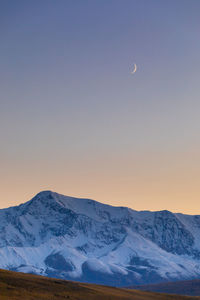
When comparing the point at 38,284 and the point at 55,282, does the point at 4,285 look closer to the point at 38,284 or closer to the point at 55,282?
the point at 38,284

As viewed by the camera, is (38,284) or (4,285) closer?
(4,285)

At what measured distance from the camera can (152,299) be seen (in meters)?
158

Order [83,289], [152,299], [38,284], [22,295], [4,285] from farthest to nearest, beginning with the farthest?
1. [152,299]
2. [83,289]
3. [38,284]
4. [4,285]
5. [22,295]

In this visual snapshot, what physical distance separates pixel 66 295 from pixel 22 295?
686 inches

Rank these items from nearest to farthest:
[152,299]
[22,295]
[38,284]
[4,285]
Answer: [22,295] < [4,285] < [38,284] < [152,299]

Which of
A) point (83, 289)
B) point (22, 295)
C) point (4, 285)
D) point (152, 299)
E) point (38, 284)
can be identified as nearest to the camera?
point (22, 295)

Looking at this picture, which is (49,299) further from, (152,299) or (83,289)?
(152,299)

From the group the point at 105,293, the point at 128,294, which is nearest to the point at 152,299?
the point at 128,294

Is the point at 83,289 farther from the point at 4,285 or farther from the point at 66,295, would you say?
the point at 4,285

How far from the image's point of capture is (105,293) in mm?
148250

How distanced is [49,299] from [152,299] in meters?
53.2

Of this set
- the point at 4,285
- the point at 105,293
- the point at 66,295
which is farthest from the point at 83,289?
the point at 4,285

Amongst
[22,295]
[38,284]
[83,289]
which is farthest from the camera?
[83,289]

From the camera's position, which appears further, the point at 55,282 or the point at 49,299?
the point at 55,282
